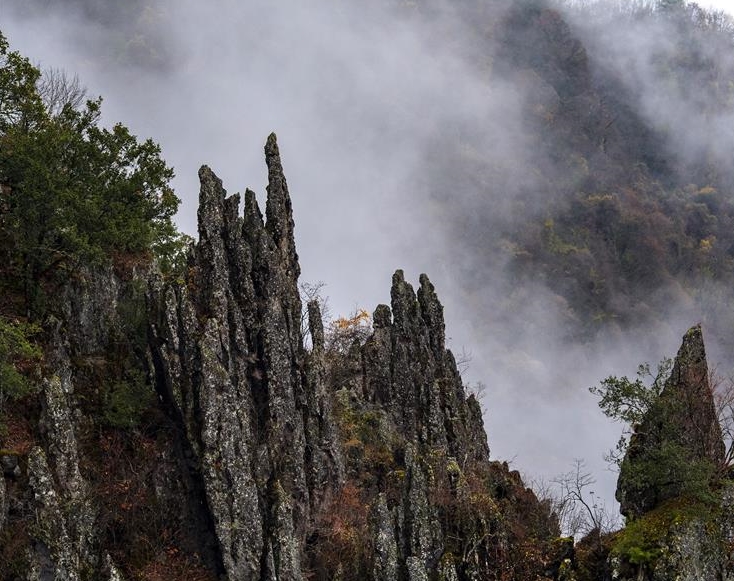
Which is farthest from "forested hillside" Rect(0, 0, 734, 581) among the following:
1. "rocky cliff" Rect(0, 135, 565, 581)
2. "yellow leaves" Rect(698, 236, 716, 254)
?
"yellow leaves" Rect(698, 236, 716, 254)

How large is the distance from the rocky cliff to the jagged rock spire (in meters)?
4.97

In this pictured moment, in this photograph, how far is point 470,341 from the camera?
166125mm

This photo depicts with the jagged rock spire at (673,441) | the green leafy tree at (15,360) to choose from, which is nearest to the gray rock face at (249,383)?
the green leafy tree at (15,360)

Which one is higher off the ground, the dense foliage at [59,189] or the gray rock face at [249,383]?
the dense foliage at [59,189]

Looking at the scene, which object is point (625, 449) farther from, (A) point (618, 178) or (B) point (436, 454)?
(A) point (618, 178)

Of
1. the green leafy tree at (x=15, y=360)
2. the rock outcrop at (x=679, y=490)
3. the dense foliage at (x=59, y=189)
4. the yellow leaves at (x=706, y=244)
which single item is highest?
the yellow leaves at (x=706, y=244)

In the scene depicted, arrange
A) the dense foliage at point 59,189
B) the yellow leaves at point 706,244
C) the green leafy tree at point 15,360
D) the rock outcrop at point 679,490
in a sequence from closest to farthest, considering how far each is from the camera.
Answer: the green leafy tree at point 15,360
the dense foliage at point 59,189
the rock outcrop at point 679,490
the yellow leaves at point 706,244

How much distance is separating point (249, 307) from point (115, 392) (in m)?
7.28

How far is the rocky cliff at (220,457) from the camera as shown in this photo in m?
30.8

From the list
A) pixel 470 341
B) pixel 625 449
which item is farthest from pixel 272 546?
pixel 470 341

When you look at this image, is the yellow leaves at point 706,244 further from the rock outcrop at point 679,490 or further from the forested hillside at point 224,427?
the rock outcrop at point 679,490

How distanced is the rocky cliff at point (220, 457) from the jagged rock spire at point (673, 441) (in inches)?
196

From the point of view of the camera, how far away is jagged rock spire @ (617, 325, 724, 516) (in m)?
37.4

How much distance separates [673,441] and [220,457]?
69.7 feet
